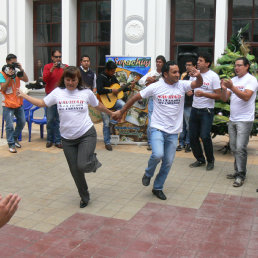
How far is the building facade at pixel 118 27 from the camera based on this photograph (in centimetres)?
1105

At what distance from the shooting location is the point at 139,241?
4.04 m

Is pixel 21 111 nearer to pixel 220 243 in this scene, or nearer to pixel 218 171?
pixel 218 171

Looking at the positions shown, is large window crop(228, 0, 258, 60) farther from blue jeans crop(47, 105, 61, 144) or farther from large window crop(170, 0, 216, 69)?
blue jeans crop(47, 105, 61, 144)

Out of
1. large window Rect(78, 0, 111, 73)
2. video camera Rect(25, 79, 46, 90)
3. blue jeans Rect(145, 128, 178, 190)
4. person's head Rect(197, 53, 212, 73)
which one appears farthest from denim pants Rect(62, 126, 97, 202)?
video camera Rect(25, 79, 46, 90)

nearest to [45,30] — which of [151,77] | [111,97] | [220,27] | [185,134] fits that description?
[220,27]

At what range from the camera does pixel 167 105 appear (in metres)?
5.27

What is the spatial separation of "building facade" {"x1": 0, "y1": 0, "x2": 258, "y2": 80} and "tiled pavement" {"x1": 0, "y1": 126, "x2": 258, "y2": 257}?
391 centimetres

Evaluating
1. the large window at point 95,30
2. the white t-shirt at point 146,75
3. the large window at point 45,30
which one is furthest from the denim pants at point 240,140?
the large window at point 45,30

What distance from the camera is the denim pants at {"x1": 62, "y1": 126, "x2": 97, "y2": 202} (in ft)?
15.9

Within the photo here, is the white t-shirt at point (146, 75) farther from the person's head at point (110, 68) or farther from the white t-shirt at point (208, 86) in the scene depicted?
the white t-shirt at point (208, 86)

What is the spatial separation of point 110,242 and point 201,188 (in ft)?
7.17

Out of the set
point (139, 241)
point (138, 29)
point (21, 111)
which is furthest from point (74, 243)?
point (138, 29)

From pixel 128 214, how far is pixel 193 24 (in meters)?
8.01

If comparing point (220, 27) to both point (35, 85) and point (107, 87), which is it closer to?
point (107, 87)
